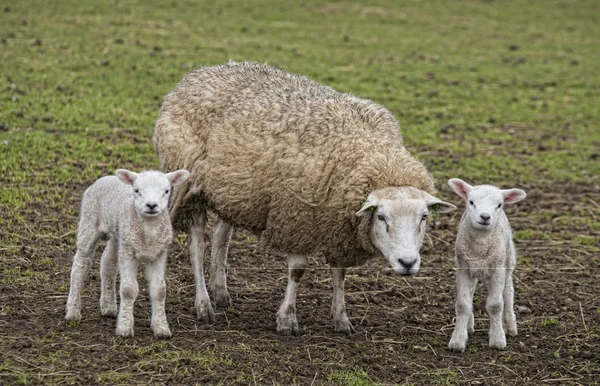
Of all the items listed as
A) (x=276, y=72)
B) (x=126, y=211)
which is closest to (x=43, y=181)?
(x=276, y=72)

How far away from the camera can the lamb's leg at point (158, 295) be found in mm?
6773

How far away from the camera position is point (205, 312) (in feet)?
25.2

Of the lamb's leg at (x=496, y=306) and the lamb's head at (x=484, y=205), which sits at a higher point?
the lamb's head at (x=484, y=205)

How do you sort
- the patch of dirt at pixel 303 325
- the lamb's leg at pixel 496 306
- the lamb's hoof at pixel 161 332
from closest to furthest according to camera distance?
the patch of dirt at pixel 303 325 → the lamb's hoof at pixel 161 332 → the lamb's leg at pixel 496 306

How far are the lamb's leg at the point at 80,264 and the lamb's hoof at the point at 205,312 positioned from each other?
1.05 m

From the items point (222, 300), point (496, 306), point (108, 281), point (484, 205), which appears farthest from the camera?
point (222, 300)

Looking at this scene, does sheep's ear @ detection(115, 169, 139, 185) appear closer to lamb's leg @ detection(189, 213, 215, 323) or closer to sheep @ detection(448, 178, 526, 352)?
lamb's leg @ detection(189, 213, 215, 323)

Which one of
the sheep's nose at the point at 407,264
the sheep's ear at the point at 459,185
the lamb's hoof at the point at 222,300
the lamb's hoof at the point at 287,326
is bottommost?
the lamb's hoof at the point at 222,300

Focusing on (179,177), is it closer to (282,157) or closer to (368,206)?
(282,157)


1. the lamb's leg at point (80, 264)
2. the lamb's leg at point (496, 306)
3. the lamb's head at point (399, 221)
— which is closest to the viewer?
the lamb's head at point (399, 221)

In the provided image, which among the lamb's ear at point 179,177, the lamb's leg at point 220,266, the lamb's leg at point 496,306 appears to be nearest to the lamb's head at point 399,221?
the lamb's leg at point 496,306

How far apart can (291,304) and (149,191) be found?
1.68 metres

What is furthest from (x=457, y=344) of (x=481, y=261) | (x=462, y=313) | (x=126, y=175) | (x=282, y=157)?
(x=126, y=175)

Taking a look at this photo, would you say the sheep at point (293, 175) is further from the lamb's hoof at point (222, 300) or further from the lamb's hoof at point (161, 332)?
the lamb's hoof at point (161, 332)
